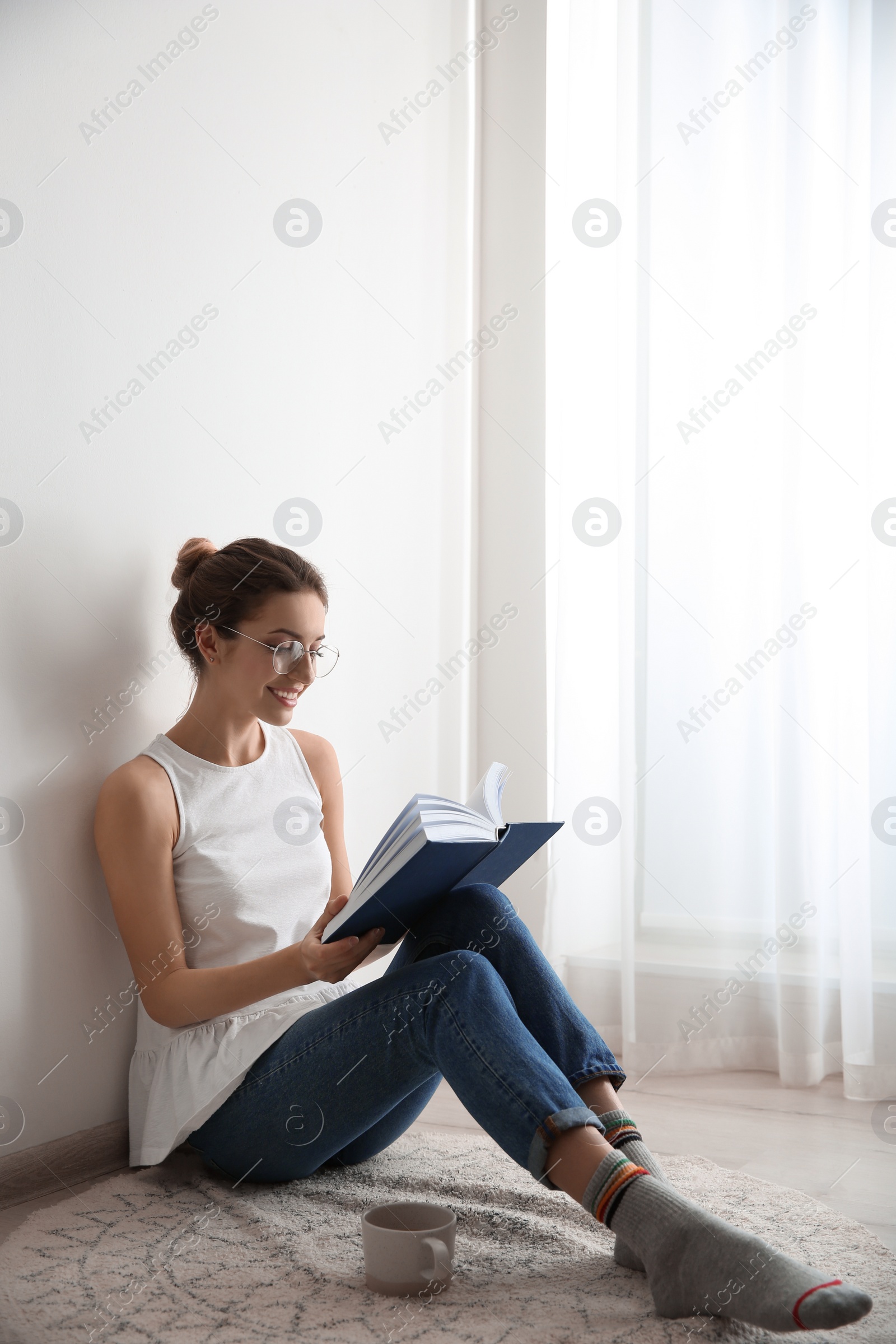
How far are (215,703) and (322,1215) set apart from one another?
661 mm

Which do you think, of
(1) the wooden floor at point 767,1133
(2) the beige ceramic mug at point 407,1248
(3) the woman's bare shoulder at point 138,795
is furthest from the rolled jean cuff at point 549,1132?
(3) the woman's bare shoulder at point 138,795

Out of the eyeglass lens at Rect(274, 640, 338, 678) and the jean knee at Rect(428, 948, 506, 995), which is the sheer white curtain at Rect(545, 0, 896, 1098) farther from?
the jean knee at Rect(428, 948, 506, 995)

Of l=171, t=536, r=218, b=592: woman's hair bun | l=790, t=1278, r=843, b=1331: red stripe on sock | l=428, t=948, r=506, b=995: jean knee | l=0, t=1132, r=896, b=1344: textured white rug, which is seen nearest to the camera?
l=790, t=1278, r=843, b=1331: red stripe on sock

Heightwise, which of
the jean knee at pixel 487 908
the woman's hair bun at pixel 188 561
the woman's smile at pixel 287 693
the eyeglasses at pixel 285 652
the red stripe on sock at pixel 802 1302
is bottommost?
the red stripe on sock at pixel 802 1302

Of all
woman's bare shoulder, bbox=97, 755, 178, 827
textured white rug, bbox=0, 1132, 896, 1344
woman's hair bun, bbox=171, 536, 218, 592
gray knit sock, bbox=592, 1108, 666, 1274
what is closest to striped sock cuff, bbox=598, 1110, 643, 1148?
gray knit sock, bbox=592, 1108, 666, 1274

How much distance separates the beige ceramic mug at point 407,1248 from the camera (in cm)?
109

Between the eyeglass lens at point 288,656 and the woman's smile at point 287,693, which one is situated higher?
the eyeglass lens at point 288,656

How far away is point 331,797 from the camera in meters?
Result: 1.70

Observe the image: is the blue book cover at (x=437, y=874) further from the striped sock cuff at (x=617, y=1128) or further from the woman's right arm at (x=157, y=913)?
the striped sock cuff at (x=617, y=1128)

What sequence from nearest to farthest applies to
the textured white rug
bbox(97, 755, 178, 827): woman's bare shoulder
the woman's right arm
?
the textured white rug → the woman's right arm → bbox(97, 755, 178, 827): woman's bare shoulder

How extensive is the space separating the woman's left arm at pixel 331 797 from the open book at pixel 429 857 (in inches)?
14.0

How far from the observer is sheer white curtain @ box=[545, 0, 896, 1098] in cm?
205

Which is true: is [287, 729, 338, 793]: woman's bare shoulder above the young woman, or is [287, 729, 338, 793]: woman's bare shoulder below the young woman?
above

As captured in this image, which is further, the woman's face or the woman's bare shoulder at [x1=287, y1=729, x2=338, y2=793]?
the woman's bare shoulder at [x1=287, y1=729, x2=338, y2=793]
